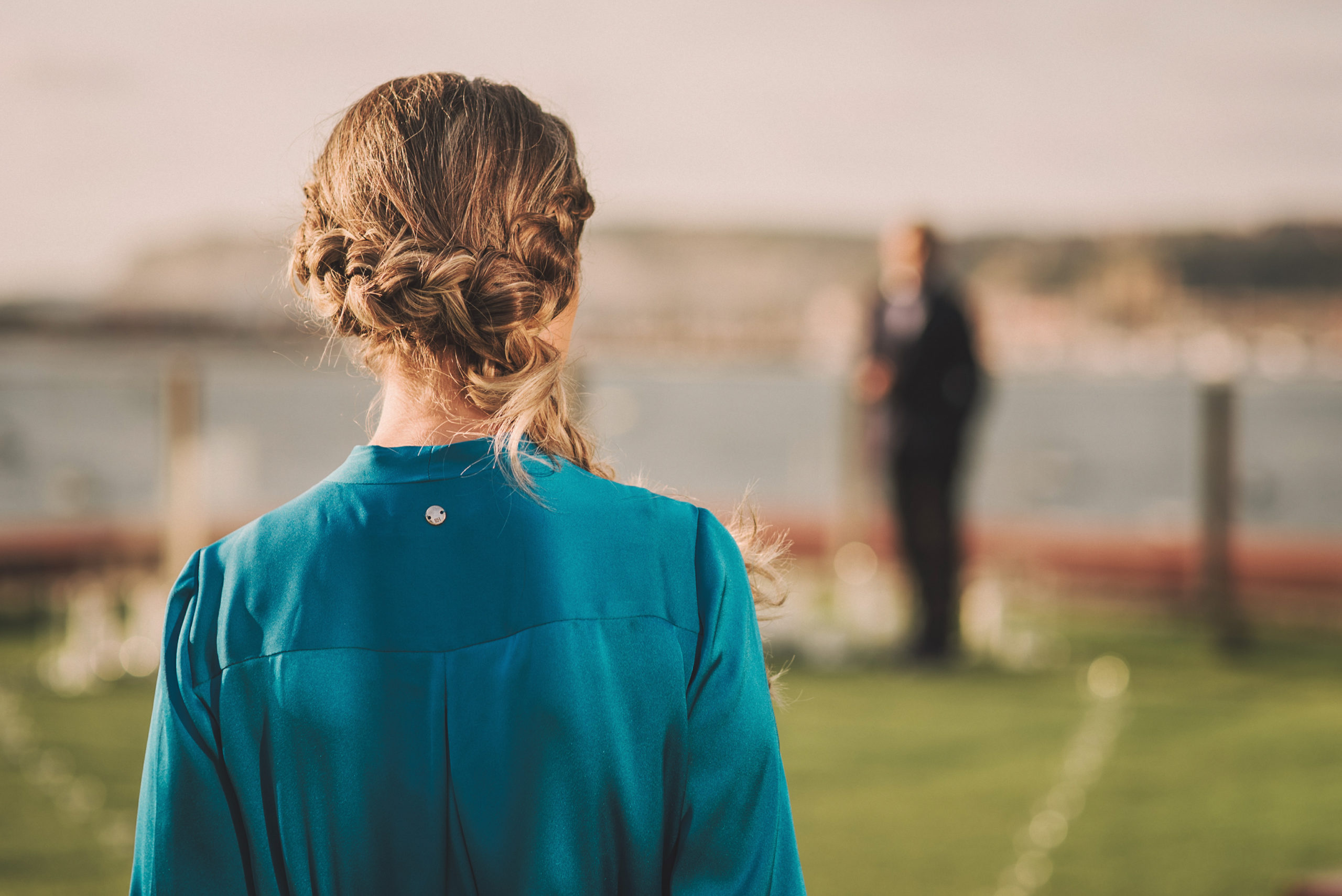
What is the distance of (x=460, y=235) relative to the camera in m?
0.84

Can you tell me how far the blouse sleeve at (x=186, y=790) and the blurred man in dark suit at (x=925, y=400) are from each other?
4.38 metres

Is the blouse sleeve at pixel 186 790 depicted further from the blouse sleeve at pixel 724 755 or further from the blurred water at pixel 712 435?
the blurred water at pixel 712 435

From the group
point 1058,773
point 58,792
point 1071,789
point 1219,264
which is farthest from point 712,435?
point 1219,264

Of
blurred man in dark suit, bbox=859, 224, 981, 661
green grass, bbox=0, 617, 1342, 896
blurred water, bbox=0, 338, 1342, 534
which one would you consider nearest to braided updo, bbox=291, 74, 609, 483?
green grass, bbox=0, 617, 1342, 896

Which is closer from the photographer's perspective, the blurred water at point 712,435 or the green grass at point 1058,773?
the green grass at point 1058,773

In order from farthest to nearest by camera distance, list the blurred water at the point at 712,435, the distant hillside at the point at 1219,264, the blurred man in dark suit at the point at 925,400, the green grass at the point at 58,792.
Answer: the distant hillside at the point at 1219,264 < the blurred water at the point at 712,435 < the blurred man in dark suit at the point at 925,400 < the green grass at the point at 58,792

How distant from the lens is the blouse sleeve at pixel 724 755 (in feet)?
2.80

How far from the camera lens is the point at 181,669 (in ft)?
2.76

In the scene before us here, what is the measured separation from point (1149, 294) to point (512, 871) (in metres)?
15.0

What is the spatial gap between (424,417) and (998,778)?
2999 mm

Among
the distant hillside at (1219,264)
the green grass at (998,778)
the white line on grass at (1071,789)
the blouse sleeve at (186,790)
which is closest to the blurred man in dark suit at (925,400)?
the green grass at (998,778)

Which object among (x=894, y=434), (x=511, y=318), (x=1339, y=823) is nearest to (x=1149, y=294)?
(x=894, y=434)

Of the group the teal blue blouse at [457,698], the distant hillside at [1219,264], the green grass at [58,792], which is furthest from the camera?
the distant hillside at [1219,264]

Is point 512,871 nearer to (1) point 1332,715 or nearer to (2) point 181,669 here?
(2) point 181,669
